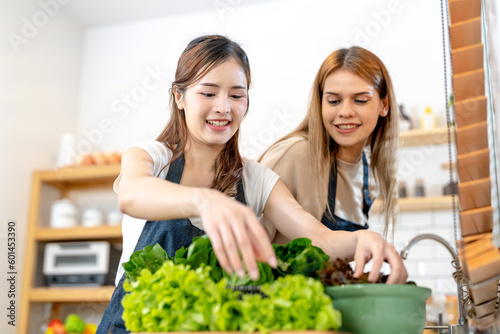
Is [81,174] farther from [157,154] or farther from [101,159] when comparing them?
[157,154]

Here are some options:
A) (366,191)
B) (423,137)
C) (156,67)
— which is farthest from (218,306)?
(156,67)

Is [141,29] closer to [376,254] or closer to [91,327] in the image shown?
[91,327]

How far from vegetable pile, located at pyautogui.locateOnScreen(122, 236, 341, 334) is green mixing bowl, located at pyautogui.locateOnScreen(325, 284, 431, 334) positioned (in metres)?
0.07

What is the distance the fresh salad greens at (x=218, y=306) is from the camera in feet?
2.25

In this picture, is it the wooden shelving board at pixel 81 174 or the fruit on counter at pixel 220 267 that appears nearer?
the fruit on counter at pixel 220 267

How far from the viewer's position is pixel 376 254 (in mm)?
927

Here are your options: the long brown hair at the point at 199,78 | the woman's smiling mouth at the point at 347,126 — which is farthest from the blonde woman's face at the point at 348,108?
the long brown hair at the point at 199,78

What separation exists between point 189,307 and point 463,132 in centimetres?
53

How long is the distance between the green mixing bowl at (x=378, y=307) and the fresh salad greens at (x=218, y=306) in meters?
0.07

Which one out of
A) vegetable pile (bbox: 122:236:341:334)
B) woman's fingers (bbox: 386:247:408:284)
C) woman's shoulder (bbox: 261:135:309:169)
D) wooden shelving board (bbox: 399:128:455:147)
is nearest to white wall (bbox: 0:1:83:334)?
wooden shelving board (bbox: 399:128:455:147)

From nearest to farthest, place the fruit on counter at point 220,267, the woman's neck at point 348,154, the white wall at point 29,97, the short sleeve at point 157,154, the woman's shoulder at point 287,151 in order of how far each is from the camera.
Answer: the fruit on counter at point 220,267 < the short sleeve at point 157,154 < the woman's shoulder at point 287,151 < the woman's neck at point 348,154 < the white wall at point 29,97

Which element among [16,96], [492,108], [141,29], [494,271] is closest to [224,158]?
[492,108]

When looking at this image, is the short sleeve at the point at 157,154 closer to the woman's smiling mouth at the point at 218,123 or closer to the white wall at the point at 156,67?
the woman's smiling mouth at the point at 218,123

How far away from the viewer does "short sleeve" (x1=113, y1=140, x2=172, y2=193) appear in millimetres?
1207
